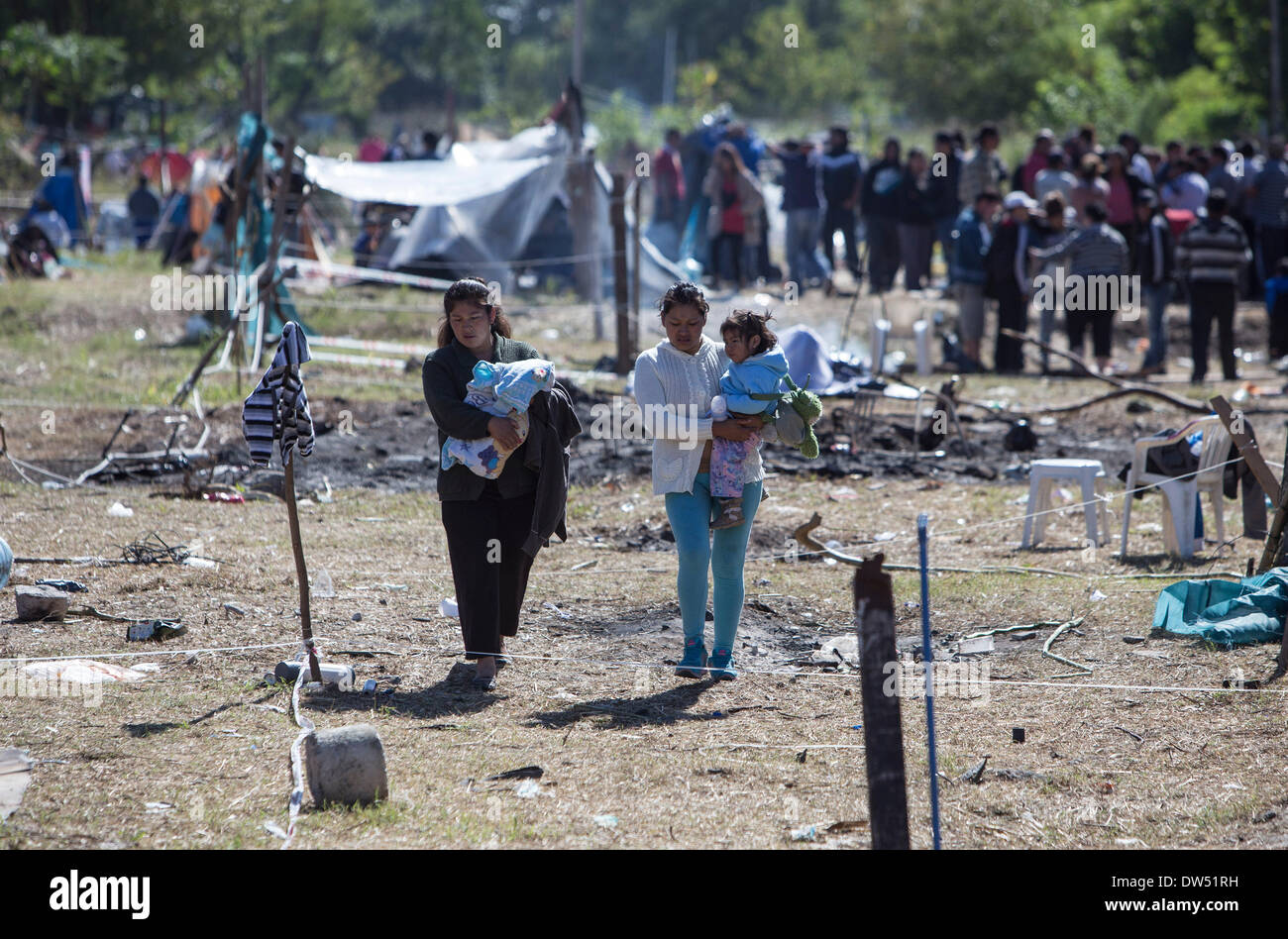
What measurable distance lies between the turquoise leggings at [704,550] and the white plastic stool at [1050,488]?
116 inches

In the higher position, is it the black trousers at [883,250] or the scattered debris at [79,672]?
the black trousers at [883,250]

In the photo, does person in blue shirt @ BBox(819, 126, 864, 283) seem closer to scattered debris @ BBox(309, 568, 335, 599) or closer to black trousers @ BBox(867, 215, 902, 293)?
black trousers @ BBox(867, 215, 902, 293)

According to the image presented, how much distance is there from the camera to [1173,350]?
17.5 meters

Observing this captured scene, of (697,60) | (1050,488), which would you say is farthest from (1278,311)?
(697,60)

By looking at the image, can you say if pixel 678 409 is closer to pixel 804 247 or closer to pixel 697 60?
pixel 804 247

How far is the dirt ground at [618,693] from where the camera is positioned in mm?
4520

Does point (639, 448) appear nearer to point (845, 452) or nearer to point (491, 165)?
point (845, 452)

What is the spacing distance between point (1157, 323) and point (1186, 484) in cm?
801

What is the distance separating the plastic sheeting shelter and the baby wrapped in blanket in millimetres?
11483

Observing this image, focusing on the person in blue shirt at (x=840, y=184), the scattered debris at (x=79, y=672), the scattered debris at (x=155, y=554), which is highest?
the person in blue shirt at (x=840, y=184)

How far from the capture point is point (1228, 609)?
6.45 meters

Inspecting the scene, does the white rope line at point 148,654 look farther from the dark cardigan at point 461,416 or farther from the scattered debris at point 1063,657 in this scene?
the scattered debris at point 1063,657

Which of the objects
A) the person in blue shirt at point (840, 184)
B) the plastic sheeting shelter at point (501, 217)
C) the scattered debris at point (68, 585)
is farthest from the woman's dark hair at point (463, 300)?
the person in blue shirt at point (840, 184)
